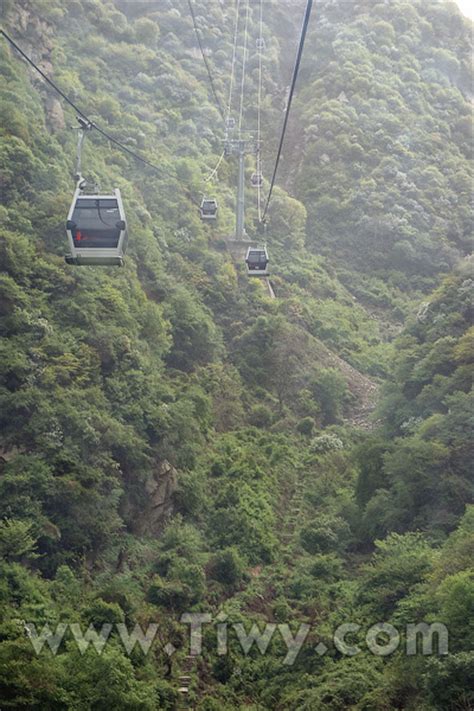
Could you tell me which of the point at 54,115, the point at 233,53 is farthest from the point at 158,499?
the point at 233,53

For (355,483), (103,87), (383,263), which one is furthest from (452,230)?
(355,483)

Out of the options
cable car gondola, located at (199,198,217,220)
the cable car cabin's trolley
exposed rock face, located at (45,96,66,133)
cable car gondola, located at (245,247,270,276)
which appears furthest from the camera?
exposed rock face, located at (45,96,66,133)

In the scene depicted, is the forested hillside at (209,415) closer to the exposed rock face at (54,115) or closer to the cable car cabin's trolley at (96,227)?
the exposed rock face at (54,115)

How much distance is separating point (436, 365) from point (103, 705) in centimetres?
1612

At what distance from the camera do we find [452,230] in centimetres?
4894

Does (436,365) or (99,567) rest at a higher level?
(436,365)

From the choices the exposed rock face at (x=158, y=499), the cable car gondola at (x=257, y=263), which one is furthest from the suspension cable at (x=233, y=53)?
the exposed rock face at (x=158, y=499)

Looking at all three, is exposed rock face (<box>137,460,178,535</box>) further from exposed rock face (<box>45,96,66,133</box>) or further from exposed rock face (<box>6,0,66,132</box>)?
exposed rock face (<box>6,0,66,132</box>)

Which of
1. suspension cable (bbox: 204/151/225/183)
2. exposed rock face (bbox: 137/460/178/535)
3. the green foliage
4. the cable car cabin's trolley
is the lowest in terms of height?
exposed rock face (bbox: 137/460/178/535)

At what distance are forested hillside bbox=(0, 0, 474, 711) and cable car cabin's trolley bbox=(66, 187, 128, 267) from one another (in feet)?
17.4

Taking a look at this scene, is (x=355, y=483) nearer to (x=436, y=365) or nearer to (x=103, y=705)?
(x=436, y=365)

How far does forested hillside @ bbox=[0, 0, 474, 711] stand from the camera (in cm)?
1537

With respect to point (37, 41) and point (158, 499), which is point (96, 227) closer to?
point (158, 499)

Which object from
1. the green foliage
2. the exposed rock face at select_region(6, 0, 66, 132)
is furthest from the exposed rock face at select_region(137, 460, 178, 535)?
the exposed rock face at select_region(6, 0, 66, 132)
